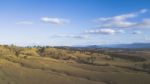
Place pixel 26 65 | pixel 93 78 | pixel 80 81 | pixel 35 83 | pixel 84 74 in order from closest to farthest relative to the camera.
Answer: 1. pixel 35 83
2. pixel 80 81
3. pixel 93 78
4. pixel 84 74
5. pixel 26 65

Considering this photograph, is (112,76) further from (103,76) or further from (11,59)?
(11,59)

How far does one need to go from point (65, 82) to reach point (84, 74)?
636 centimetres

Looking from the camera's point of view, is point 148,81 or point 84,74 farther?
point 84,74

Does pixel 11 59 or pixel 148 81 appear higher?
pixel 11 59

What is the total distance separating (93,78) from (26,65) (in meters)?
11.2

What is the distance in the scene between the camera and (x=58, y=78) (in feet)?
101

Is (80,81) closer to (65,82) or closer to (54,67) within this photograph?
(65,82)

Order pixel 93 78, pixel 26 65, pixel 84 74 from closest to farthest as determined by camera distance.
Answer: pixel 93 78 → pixel 84 74 → pixel 26 65

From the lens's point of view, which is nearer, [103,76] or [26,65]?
[103,76]

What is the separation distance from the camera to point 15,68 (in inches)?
1346

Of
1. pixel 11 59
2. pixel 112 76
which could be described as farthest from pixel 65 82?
pixel 11 59

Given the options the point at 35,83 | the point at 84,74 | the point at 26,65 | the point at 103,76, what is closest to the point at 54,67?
the point at 26,65

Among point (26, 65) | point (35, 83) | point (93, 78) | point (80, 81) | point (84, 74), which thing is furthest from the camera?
point (26, 65)

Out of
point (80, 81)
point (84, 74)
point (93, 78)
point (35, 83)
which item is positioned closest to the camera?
point (35, 83)
